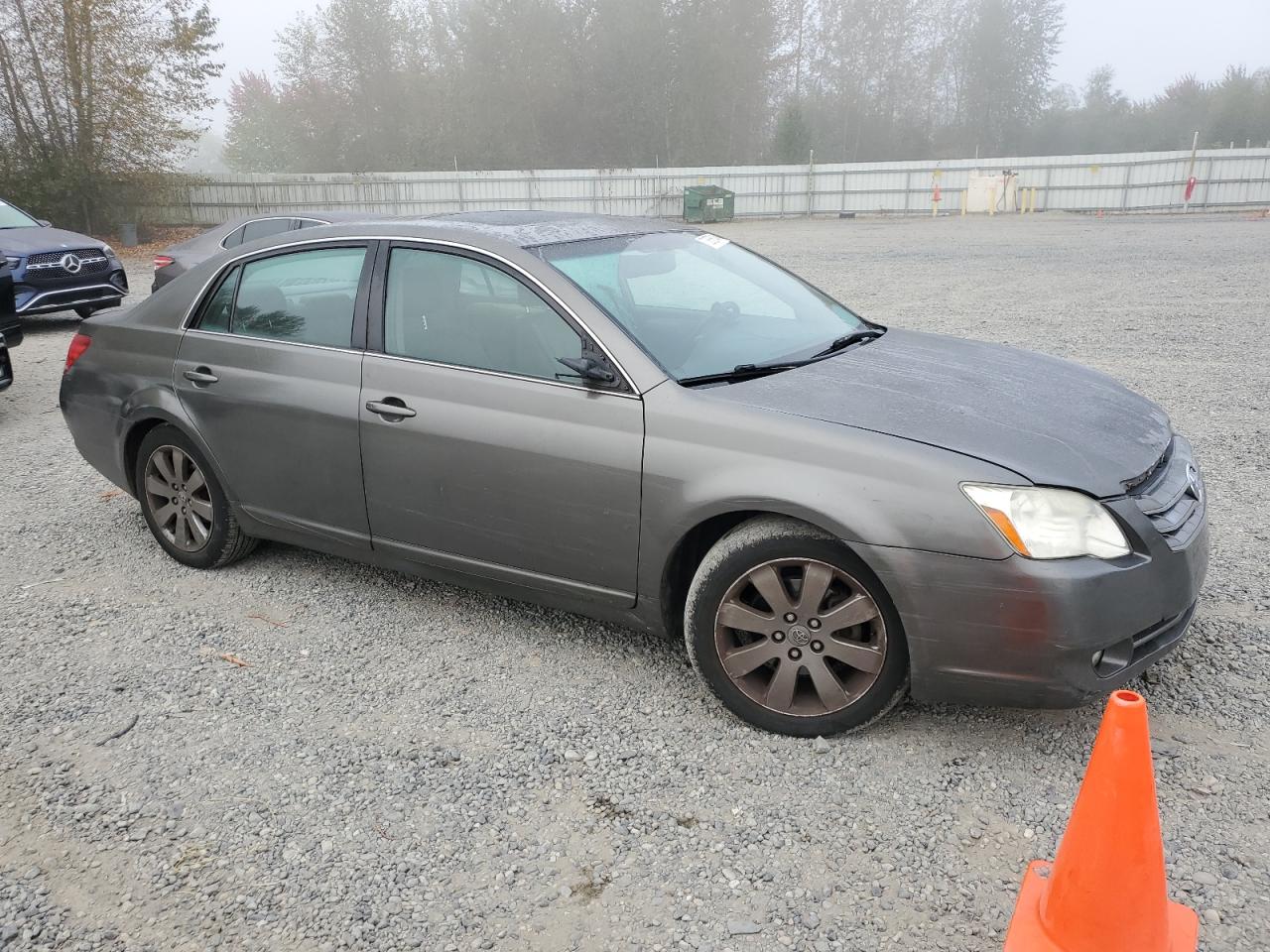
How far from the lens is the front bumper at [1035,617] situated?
8.63 ft

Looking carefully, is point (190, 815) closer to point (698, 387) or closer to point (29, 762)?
point (29, 762)

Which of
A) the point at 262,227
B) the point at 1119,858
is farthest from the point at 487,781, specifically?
the point at 262,227

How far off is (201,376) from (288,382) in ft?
1.83

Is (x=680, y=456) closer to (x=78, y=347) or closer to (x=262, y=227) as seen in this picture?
(x=78, y=347)

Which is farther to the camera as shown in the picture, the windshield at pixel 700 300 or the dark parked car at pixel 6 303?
the dark parked car at pixel 6 303

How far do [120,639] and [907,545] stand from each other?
10.1ft

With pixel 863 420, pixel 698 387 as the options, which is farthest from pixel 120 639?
pixel 863 420

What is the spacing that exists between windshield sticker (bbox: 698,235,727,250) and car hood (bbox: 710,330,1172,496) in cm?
86

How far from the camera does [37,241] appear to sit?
37.4 feet

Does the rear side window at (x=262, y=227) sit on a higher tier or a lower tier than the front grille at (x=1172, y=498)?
higher

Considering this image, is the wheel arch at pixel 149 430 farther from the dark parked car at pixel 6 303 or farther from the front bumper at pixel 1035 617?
the dark parked car at pixel 6 303

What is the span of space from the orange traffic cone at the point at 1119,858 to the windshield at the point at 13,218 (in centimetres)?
1340

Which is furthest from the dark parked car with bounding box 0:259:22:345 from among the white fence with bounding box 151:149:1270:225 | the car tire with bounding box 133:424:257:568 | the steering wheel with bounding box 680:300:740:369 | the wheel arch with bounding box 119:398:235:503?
the white fence with bounding box 151:149:1270:225

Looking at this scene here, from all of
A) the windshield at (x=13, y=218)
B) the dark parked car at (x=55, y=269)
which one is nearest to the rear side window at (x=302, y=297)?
the dark parked car at (x=55, y=269)
